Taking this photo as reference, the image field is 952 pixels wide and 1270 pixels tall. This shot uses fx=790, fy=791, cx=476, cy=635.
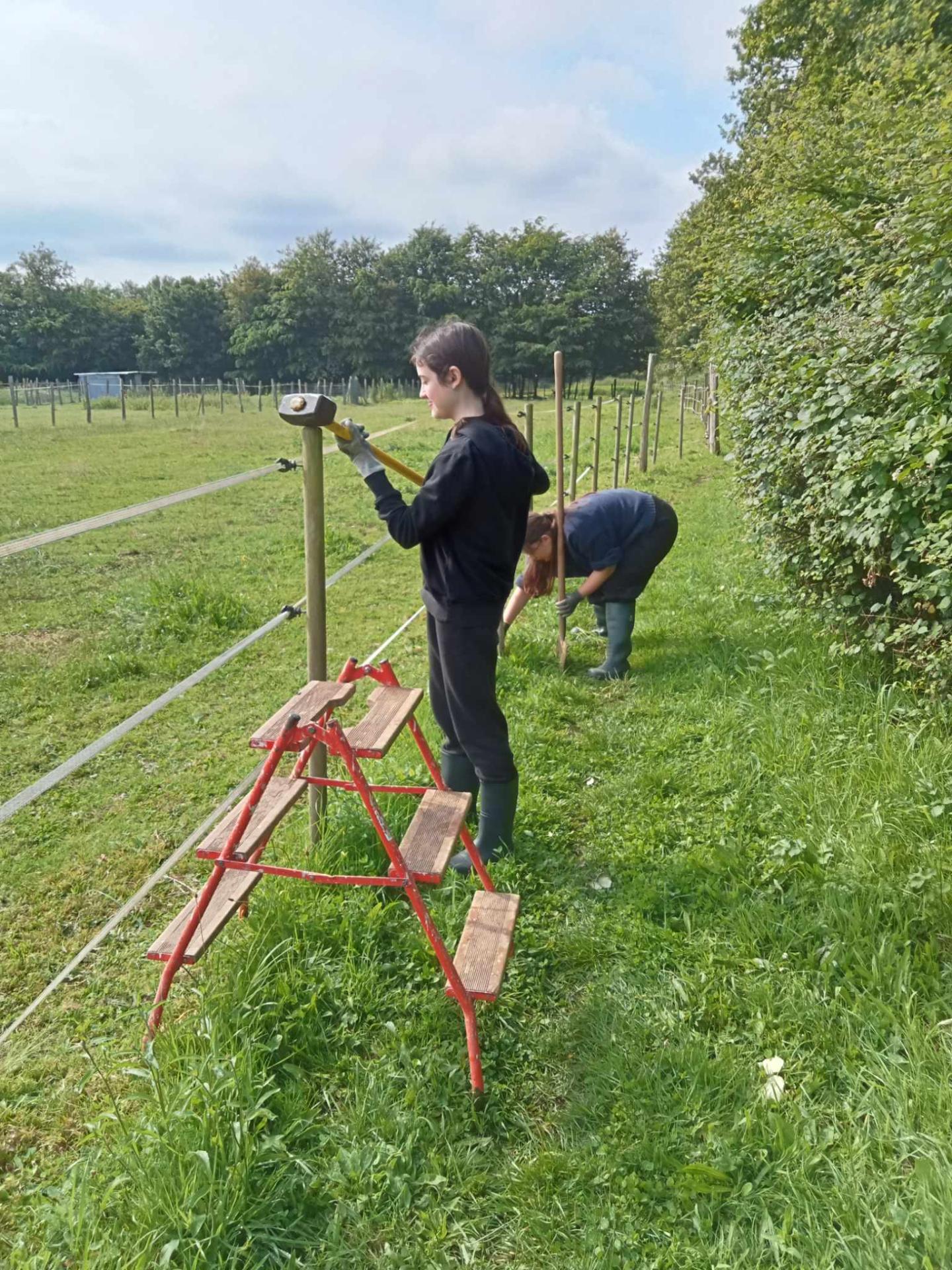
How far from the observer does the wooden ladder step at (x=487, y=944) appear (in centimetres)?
227

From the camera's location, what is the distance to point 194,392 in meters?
54.2

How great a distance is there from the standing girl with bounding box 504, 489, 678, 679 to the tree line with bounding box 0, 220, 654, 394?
5597 centimetres

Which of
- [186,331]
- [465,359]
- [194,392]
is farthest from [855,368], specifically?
[186,331]

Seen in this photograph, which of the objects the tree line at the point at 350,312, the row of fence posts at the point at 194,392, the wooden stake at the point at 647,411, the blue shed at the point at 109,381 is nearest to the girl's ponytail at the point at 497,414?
the wooden stake at the point at 647,411

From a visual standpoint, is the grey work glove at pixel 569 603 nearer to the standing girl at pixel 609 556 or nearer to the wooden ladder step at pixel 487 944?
the standing girl at pixel 609 556

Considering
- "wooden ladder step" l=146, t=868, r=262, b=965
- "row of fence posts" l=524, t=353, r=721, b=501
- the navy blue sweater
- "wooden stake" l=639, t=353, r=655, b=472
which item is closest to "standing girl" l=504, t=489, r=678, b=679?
"row of fence posts" l=524, t=353, r=721, b=501

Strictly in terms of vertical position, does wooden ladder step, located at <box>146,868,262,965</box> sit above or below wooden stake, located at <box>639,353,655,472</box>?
below

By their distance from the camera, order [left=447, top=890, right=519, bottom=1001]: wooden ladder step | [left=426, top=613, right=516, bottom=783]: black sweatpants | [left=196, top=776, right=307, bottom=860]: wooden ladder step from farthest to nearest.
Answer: [left=426, top=613, right=516, bottom=783]: black sweatpants, [left=447, top=890, right=519, bottom=1001]: wooden ladder step, [left=196, top=776, right=307, bottom=860]: wooden ladder step

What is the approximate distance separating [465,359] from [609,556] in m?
2.44

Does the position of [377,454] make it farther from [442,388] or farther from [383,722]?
[383,722]

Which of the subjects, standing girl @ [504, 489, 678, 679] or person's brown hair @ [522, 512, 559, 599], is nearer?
person's brown hair @ [522, 512, 559, 599]

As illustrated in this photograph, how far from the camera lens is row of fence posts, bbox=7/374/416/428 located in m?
34.6

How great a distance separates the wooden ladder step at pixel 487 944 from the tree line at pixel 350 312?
2313 inches

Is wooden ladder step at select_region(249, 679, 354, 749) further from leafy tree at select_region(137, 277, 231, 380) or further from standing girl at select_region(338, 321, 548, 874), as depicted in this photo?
leafy tree at select_region(137, 277, 231, 380)
